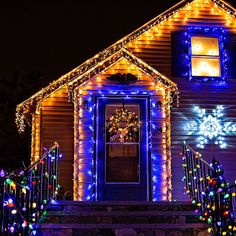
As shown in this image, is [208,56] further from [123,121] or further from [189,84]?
[123,121]

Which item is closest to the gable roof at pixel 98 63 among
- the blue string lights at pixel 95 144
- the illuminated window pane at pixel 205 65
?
the blue string lights at pixel 95 144

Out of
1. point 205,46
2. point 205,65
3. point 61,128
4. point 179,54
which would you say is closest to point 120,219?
point 61,128

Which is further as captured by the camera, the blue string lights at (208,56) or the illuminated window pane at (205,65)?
the illuminated window pane at (205,65)

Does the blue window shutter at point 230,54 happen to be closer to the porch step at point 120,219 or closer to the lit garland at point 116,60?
the lit garland at point 116,60

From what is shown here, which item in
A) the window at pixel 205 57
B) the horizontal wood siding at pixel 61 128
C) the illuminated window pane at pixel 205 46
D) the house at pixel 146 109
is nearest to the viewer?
the house at pixel 146 109

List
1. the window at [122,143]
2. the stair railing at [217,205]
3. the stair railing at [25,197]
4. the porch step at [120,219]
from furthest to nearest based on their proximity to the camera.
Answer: the window at [122,143] < the porch step at [120,219] < the stair railing at [217,205] < the stair railing at [25,197]

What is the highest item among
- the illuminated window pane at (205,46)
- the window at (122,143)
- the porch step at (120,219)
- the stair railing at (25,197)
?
the illuminated window pane at (205,46)

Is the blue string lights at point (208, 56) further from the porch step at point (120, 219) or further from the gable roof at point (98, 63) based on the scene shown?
the porch step at point (120, 219)

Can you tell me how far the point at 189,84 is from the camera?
12227 millimetres

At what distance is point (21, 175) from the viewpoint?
24.3 feet

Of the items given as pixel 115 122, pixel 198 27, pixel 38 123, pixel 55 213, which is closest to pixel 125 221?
pixel 55 213

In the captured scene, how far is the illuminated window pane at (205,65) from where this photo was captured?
12422 mm

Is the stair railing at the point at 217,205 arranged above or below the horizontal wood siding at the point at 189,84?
below

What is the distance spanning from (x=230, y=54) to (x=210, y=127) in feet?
6.73
